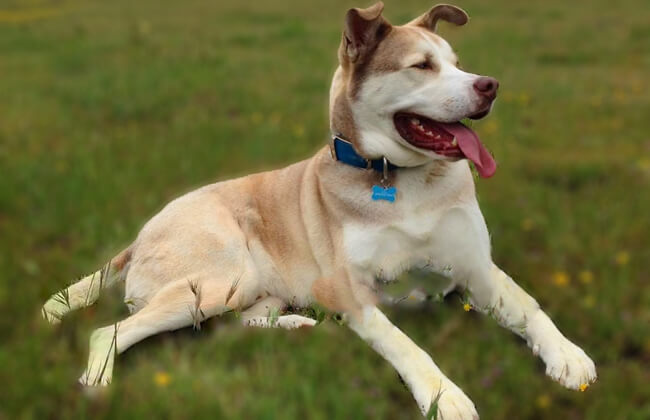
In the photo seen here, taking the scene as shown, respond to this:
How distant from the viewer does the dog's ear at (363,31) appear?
193 centimetres

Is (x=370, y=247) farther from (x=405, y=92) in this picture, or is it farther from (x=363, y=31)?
(x=363, y=31)

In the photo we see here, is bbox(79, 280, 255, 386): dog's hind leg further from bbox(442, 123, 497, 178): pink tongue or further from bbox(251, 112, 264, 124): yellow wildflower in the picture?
bbox(251, 112, 264, 124): yellow wildflower

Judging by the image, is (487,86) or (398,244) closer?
(487,86)

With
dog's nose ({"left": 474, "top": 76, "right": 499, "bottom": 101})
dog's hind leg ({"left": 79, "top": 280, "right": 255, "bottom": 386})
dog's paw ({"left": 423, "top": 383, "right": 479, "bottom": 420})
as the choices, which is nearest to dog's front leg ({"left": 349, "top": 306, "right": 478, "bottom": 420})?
dog's paw ({"left": 423, "top": 383, "right": 479, "bottom": 420})

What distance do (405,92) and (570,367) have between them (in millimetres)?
879

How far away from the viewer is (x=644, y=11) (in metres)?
17.4

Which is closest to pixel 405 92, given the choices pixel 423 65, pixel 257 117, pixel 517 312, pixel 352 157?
pixel 423 65

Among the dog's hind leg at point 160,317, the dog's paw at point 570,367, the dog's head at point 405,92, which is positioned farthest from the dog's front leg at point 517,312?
the dog's hind leg at point 160,317

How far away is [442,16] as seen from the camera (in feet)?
6.84

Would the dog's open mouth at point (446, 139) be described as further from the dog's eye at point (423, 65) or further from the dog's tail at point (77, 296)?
the dog's tail at point (77, 296)

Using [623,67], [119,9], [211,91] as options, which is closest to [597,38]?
[623,67]

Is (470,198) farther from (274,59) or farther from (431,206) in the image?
(274,59)

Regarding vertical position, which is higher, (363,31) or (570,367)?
(363,31)

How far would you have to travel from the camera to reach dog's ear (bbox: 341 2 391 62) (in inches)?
75.9
